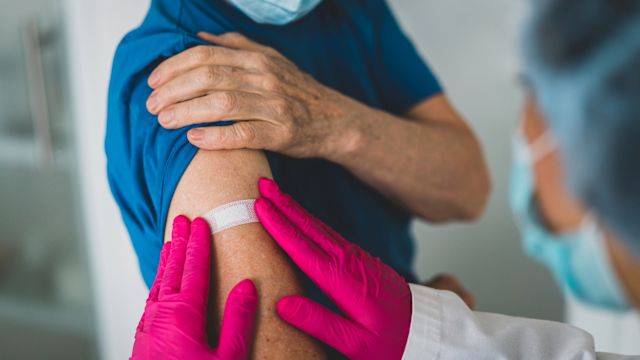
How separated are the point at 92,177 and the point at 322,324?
152 cm

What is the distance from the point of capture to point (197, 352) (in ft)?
2.85

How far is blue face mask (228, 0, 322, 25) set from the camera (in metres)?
1.08

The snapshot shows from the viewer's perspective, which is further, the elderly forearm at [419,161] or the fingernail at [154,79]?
the elderly forearm at [419,161]

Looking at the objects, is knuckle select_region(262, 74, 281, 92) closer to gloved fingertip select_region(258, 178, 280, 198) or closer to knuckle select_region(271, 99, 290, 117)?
knuckle select_region(271, 99, 290, 117)

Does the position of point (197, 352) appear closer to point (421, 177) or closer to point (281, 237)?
point (281, 237)

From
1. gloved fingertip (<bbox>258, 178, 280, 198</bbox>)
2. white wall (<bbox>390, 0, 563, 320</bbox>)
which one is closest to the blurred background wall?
white wall (<bbox>390, 0, 563, 320</bbox>)

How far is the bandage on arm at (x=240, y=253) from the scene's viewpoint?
0.91 metres

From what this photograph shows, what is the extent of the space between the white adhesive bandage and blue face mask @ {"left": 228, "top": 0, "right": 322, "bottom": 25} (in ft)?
1.15

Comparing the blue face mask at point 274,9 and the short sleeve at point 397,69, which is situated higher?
the blue face mask at point 274,9

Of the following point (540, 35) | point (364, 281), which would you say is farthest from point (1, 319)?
point (540, 35)

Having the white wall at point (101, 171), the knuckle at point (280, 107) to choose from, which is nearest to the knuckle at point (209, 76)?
the knuckle at point (280, 107)

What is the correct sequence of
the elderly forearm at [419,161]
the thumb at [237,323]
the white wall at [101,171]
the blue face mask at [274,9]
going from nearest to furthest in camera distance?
the thumb at [237,323]
the blue face mask at [274,9]
the elderly forearm at [419,161]
the white wall at [101,171]

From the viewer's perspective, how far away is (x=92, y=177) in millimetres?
2207

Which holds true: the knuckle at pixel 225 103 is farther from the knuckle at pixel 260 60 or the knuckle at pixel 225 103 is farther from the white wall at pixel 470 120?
the white wall at pixel 470 120
